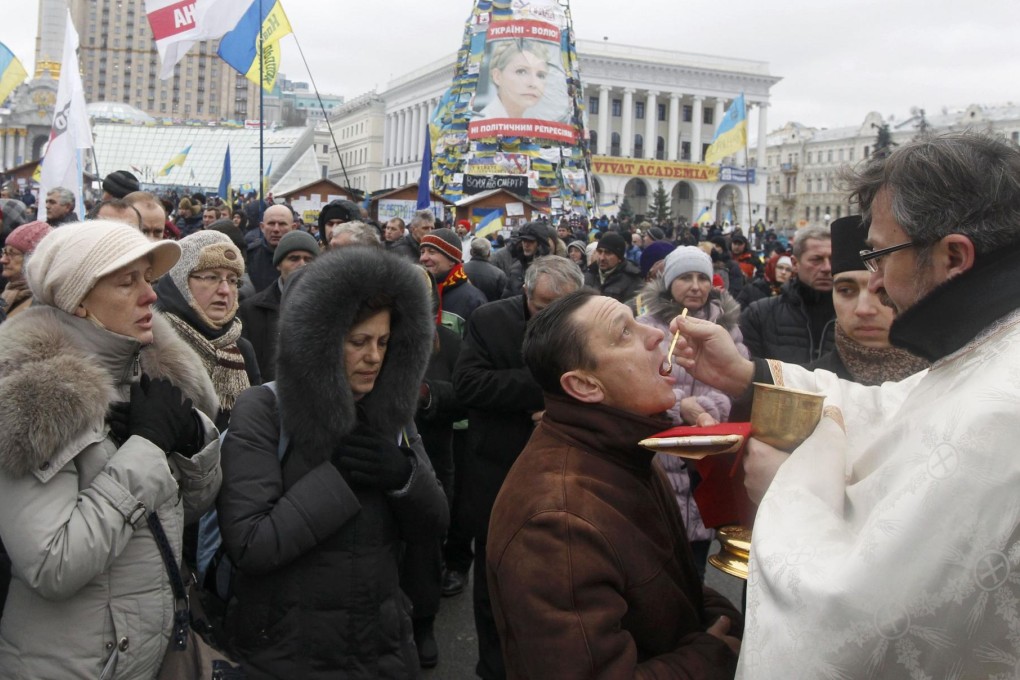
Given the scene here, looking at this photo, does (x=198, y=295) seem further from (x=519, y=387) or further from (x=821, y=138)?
(x=821, y=138)

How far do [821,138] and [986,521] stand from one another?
10670 cm

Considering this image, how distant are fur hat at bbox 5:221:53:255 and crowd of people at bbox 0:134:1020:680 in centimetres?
194

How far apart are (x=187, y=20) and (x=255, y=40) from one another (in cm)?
90

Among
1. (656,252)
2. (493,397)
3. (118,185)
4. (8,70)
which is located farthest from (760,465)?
(8,70)

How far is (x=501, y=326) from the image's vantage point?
3.92 metres

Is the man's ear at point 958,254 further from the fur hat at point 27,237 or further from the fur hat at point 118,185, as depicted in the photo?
the fur hat at point 118,185

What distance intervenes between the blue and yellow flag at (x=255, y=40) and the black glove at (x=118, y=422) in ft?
32.2

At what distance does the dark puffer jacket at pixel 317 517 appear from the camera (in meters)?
2.16

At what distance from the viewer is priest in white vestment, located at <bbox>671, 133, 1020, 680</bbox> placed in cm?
115

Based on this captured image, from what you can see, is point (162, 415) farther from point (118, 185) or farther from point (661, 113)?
point (661, 113)

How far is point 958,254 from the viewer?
1.37m

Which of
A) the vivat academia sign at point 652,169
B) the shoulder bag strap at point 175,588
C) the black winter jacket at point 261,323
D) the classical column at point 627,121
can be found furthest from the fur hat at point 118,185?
the classical column at point 627,121

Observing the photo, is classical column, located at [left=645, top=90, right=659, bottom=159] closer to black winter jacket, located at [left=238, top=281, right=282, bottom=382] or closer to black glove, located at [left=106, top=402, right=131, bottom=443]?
black winter jacket, located at [left=238, top=281, right=282, bottom=382]

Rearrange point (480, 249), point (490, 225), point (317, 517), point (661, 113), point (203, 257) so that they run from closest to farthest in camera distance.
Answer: point (317, 517)
point (203, 257)
point (480, 249)
point (490, 225)
point (661, 113)
